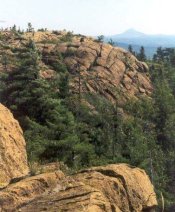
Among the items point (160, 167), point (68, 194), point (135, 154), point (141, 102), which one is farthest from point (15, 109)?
point (68, 194)

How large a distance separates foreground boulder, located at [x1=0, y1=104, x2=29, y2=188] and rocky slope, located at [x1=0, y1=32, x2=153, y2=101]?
→ 1546 inches

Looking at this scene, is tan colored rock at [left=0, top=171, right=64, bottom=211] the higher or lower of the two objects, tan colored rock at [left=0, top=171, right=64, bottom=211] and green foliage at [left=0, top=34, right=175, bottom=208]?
the higher

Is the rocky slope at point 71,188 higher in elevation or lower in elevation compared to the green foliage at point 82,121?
higher

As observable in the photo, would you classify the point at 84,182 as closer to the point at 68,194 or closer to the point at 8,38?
the point at 68,194

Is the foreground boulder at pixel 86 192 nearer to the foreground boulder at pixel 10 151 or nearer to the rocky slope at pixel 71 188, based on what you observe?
the rocky slope at pixel 71 188

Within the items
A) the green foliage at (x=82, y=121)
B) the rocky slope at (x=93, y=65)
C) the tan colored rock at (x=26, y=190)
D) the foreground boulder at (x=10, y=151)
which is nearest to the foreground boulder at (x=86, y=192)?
the tan colored rock at (x=26, y=190)

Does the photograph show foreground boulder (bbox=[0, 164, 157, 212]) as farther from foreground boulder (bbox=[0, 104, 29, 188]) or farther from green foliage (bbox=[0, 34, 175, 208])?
green foliage (bbox=[0, 34, 175, 208])

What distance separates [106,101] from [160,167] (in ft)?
43.0

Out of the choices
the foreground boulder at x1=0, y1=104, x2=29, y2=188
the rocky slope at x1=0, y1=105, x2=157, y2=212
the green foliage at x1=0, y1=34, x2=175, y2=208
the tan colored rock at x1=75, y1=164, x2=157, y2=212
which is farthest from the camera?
the green foliage at x1=0, y1=34, x2=175, y2=208

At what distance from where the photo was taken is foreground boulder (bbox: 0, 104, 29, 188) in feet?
71.5

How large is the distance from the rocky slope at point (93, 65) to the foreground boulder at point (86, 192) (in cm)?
4636

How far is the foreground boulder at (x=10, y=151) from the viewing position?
21797mm

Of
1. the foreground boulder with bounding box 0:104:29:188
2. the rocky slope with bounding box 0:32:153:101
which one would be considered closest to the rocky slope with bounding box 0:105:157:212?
the foreground boulder with bounding box 0:104:29:188

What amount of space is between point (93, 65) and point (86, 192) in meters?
60.6
